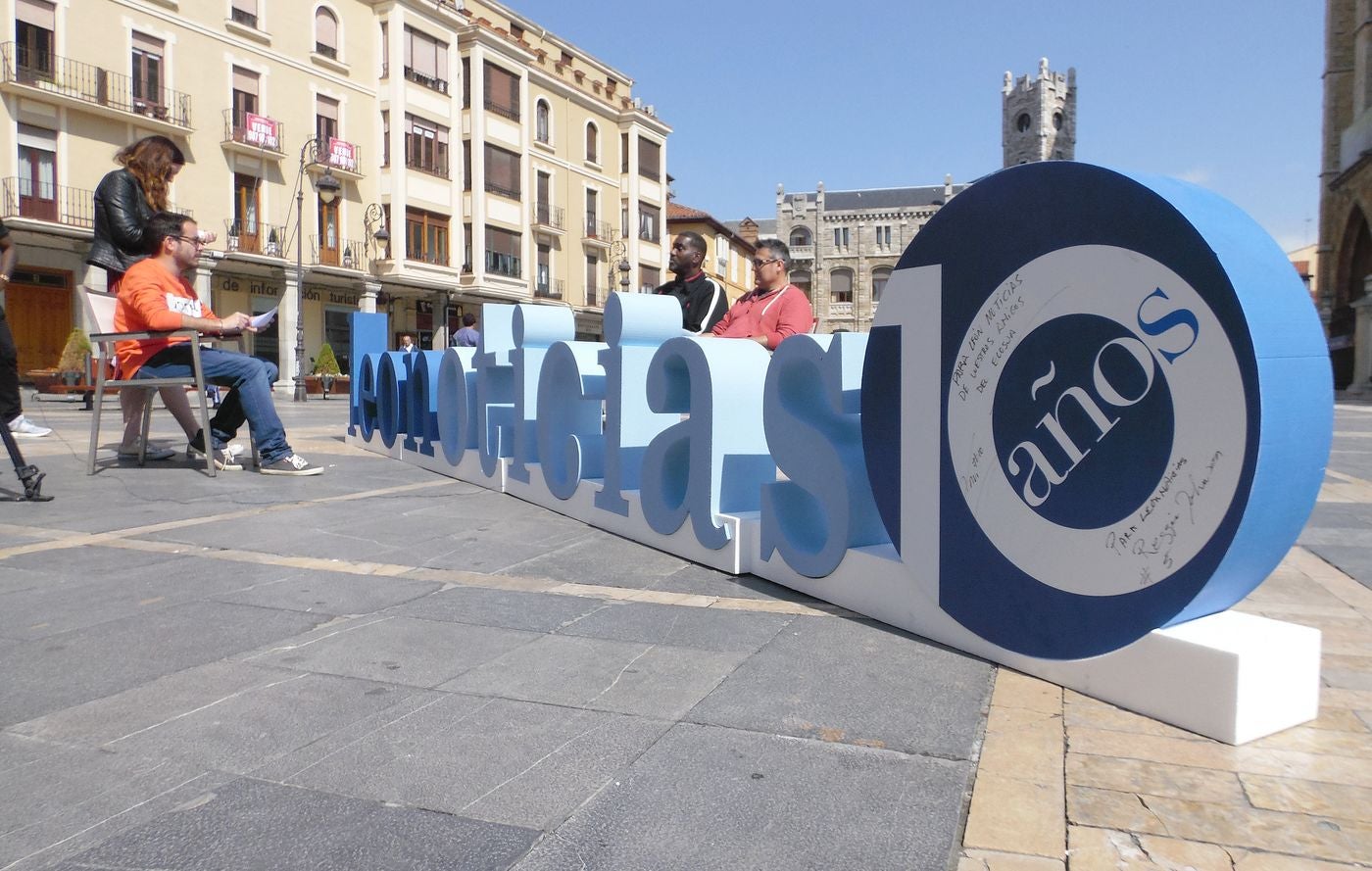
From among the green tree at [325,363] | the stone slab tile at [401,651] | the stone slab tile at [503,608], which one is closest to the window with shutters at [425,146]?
the green tree at [325,363]

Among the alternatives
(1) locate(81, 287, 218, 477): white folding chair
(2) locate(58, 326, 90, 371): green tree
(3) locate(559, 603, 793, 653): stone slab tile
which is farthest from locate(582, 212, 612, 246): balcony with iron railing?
(3) locate(559, 603, 793, 653): stone slab tile

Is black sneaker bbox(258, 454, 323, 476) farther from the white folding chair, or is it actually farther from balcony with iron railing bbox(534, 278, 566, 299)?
balcony with iron railing bbox(534, 278, 566, 299)

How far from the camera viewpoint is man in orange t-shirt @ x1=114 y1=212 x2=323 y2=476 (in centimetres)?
634

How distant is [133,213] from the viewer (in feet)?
22.4

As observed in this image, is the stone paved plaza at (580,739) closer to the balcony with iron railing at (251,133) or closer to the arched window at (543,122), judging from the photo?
the balcony with iron railing at (251,133)

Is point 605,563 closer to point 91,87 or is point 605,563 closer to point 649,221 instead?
point 91,87

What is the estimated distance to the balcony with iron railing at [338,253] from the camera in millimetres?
30547

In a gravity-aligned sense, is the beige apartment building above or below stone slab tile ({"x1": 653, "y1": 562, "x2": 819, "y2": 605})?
above

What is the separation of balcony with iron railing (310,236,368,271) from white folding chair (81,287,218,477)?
82.2 feet

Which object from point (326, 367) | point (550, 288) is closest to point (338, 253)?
point (326, 367)

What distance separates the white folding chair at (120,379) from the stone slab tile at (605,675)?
4.34 m

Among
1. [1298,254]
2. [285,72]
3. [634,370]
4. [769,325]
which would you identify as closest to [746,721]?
[634,370]
